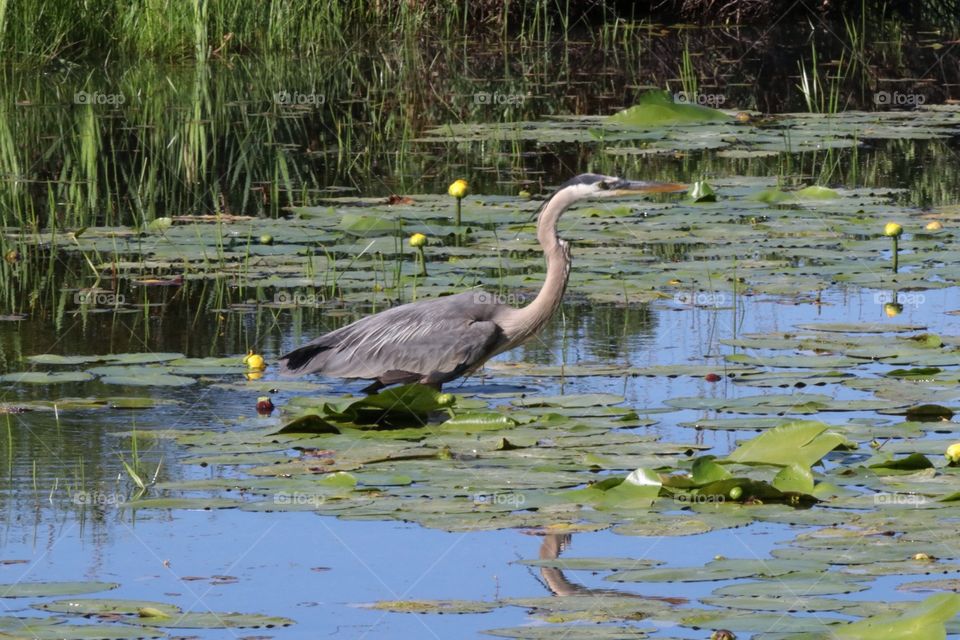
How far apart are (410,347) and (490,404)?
1.91 ft

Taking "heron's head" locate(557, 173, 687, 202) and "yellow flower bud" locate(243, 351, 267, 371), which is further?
"heron's head" locate(557, 173, 687, 202)

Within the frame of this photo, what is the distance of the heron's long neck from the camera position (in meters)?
6.99

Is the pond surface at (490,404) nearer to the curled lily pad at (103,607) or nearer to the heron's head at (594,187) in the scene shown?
the curled lily pad at (103,607)

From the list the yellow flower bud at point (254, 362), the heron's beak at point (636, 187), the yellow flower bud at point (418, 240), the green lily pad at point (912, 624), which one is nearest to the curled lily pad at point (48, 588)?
the green lily pad at point (912, 624)

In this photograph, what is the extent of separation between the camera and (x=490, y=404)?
255 inches

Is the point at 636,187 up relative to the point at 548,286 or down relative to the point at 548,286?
up

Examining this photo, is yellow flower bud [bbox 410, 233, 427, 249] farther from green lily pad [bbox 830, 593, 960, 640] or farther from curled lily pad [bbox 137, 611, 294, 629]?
green lily pad [bbox 830, 593, 960, 640]

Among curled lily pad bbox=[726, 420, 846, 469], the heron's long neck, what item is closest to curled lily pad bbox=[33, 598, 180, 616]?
curled lily pad bbox=[726, 420, 846, 469]

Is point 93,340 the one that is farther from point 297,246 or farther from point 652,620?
point 652,620


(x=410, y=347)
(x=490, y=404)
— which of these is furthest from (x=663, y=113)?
(x=490, y=404)

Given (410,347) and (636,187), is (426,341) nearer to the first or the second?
(410,347)

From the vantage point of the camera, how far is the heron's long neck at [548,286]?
6.99 meters

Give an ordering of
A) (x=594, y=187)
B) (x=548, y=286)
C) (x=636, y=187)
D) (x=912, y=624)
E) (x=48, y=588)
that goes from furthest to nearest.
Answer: (x=636, y=187) → (x=594, y=187) → (x=548, y=286) → (x=48, y=588) → (x=912, y=624)

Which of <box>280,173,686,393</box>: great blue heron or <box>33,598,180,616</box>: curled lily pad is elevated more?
<box>280,173,686,393</box>: great blue heron
